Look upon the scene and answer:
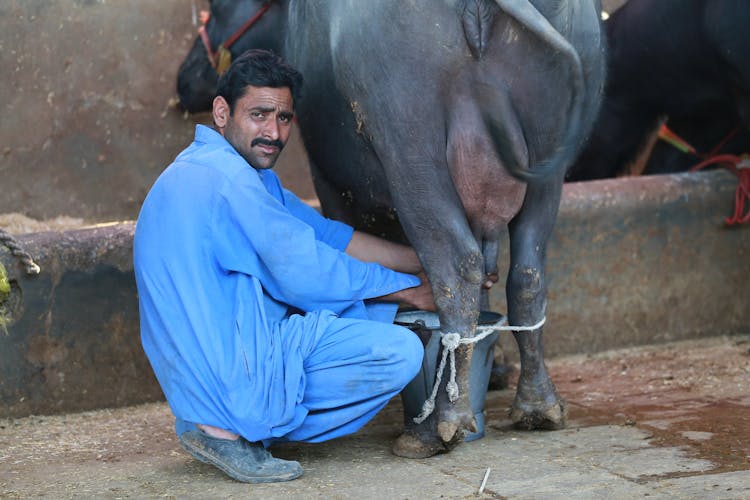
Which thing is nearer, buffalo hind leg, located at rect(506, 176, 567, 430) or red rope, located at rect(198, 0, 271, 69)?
buffalo hind leg, located at rect(506, 176, 567, 430)

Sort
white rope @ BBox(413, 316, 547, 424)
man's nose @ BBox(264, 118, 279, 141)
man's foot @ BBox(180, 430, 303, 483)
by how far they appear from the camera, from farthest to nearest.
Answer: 1. man's nose @ BBox(264, 118, 279, 141)
2. white rope @ BBox(413, 316, 547, 424)
3. man's foot @ BBox(180, 430, 303, 483)

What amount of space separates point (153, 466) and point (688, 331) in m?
2.68

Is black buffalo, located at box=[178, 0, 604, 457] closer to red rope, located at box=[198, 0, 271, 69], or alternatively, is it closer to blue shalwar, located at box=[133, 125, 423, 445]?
blue shalwar, located at box=[133, 125, 423, 445]

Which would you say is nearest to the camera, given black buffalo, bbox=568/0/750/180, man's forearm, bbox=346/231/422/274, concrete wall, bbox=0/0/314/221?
man's forearm, bbox=346/231/422/274

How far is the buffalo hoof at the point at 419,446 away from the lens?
361cm

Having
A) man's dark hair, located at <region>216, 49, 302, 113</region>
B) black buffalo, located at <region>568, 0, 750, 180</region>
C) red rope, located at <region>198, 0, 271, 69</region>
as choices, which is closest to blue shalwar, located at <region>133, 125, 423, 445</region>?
man's dark hair, located at <region>216, 49, 302, 113</region>

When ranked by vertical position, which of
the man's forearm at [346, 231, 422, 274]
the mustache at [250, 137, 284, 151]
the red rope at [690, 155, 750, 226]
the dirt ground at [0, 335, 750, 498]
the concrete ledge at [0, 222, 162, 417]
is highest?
the mustache at [250, 137, 284, 151]

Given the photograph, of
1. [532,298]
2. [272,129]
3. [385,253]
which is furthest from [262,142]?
[532,298]

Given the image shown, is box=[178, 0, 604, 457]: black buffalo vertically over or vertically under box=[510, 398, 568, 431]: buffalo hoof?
over

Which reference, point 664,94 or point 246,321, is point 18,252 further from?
point 664,94

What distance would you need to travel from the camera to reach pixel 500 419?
411 centimetres

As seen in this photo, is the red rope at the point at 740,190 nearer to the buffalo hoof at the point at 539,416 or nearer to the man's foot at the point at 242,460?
the buffalo hoof at the point at 539,416

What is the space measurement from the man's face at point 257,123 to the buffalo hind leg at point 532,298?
2.62 feet

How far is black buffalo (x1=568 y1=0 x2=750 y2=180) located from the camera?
577 cm
